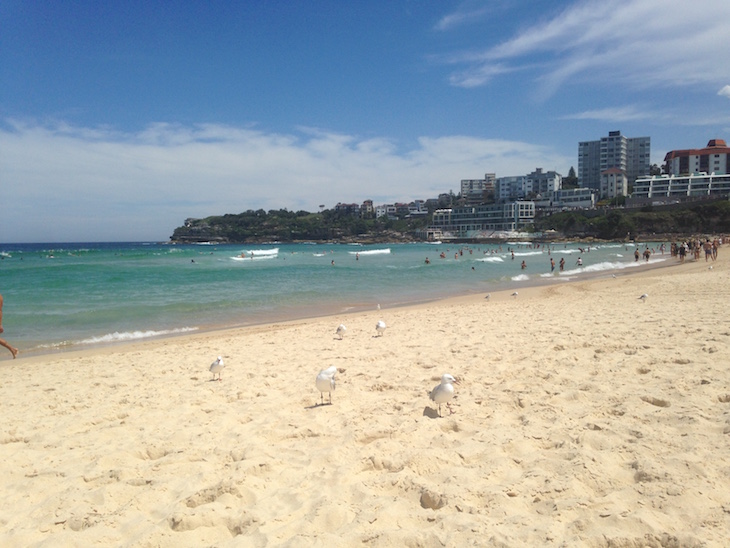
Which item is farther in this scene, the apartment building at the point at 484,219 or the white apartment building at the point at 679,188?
the apartment building at the point at 484,219

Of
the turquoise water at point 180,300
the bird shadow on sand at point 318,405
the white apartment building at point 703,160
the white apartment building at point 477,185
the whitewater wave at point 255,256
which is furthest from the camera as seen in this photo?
the white apartment building at point 477,185

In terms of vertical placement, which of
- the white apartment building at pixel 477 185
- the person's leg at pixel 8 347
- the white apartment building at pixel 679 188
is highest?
the white apartment building at pixel 477 185

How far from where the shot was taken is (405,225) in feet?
478

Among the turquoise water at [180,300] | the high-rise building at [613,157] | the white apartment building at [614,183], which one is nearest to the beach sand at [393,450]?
the turquoise water at [180,300]

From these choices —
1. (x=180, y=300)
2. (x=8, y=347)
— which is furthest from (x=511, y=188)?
(x=8, y=347)

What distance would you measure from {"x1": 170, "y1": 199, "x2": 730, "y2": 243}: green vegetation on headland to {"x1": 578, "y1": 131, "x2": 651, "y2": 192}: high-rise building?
32434 millimetres

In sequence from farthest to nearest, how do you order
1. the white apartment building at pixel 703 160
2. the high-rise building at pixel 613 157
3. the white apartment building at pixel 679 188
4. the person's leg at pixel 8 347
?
the high-rise building at pixel 613 157
the white apartment building at pixel 703 160
the white apartment building at pixel 679 188
the person's leg at pixel 8 347

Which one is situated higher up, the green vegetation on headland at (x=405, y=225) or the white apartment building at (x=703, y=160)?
the white apartment building at (x=703, y=160)

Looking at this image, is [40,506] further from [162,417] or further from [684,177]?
[684,177]

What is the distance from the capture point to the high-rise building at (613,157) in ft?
428

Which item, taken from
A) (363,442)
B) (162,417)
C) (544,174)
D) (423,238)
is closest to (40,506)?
(162,417)

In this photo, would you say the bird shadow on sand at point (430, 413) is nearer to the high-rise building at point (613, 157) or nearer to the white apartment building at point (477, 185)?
the high-rise building at point (613, 157)

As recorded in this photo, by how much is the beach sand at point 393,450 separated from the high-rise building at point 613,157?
13850 centimetres

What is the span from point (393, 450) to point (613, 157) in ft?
489
